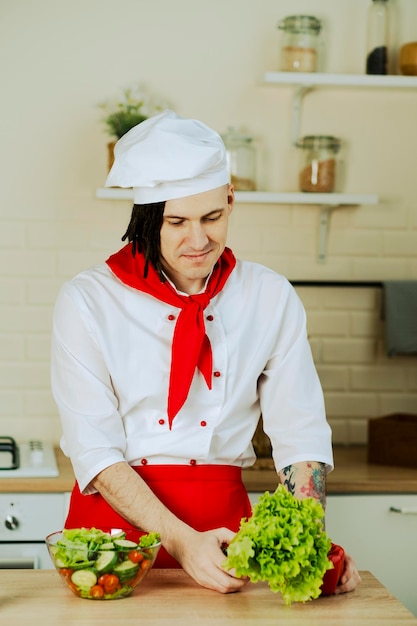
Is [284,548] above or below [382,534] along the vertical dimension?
above

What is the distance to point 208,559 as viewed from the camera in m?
1.75

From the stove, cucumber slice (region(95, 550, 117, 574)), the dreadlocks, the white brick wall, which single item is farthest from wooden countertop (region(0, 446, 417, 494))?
cucumber slice (region(95, 550, 117, 574))

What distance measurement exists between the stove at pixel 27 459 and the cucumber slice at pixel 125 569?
3.91 ft

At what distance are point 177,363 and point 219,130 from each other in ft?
4.66

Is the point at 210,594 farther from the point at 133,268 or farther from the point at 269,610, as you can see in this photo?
the point at 133,268

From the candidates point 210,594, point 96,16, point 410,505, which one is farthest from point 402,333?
point 210,594

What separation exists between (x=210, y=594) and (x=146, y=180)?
85cm

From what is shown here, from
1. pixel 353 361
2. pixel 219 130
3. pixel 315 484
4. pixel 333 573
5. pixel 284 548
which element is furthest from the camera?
pixel 353 361

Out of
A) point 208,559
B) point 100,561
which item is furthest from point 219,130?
point 100,561

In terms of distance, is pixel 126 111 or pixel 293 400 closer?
pixel 293 400

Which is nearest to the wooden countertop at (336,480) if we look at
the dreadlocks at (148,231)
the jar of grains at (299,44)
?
the dreadlocks at (148,231)

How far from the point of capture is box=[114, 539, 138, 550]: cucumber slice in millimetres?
1649

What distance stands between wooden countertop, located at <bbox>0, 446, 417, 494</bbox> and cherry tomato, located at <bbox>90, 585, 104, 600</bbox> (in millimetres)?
1137

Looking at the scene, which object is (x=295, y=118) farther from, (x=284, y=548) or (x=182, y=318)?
(x=284, y=548)
